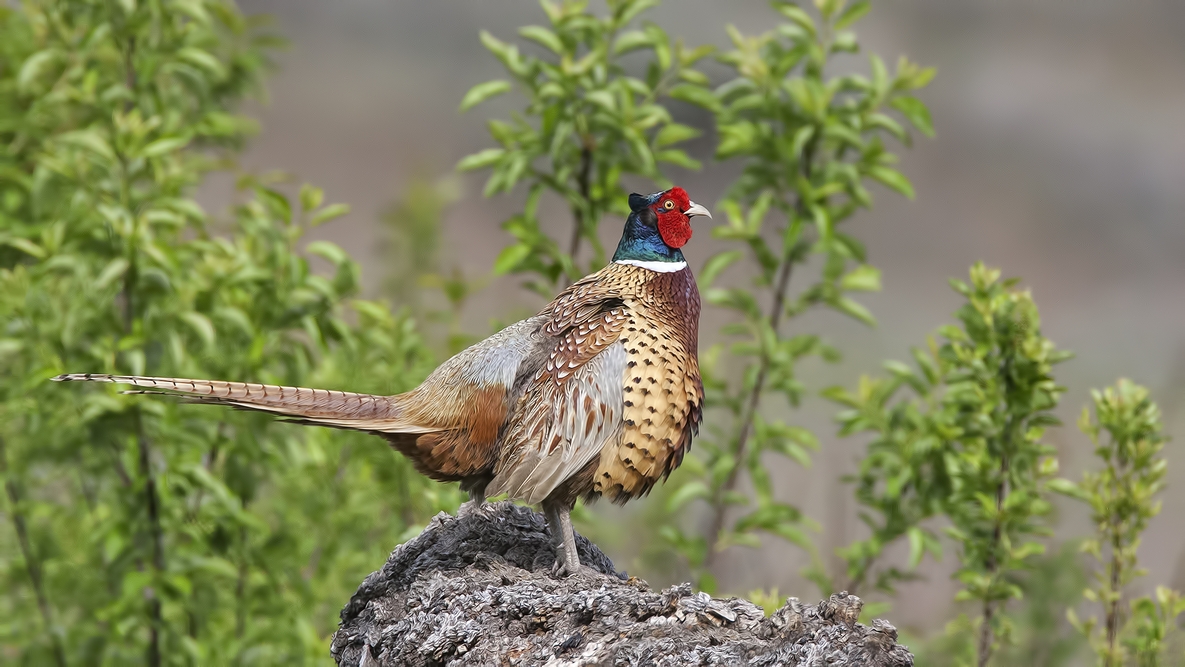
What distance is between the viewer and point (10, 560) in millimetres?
5672

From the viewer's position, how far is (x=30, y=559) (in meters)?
5.52

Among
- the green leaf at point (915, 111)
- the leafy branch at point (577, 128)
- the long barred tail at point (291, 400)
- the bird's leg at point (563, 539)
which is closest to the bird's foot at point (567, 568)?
the bird's leg at point (563, 539)

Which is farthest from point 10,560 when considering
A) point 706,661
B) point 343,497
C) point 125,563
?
point 706,661

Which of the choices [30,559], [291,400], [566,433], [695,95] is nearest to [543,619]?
[566,433]

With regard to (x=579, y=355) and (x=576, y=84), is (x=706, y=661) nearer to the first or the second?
(x=579, y=355)

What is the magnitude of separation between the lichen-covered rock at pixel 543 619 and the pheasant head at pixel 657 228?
1070 millimetres

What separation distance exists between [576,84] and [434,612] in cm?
277

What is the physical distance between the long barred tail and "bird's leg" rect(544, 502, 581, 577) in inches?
22.6

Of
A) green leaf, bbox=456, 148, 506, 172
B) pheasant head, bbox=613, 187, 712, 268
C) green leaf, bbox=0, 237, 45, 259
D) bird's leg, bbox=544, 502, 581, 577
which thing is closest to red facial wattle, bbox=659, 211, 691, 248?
pheasant head, bbox=613, 187, 712, 268

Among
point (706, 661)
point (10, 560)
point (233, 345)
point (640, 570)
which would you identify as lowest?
point (10, 560)

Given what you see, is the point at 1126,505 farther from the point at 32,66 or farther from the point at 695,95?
the point at 32,66

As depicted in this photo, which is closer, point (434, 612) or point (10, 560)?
point (434, 612)

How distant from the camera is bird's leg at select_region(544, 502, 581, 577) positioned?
3453mm

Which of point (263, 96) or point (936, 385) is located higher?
point (263, 96)
